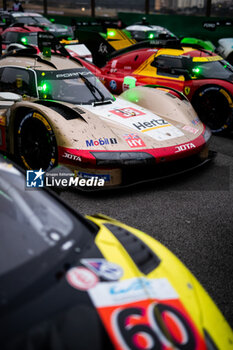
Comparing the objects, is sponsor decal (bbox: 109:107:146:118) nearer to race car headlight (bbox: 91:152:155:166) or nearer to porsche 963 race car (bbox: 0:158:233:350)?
race car headlight (bbox: 91:152:155:166)

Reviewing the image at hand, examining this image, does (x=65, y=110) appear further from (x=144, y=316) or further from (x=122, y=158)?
(x=144, y=316)

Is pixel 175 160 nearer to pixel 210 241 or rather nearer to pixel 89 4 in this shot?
pixel 210 241

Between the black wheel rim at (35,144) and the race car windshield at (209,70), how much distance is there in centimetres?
357

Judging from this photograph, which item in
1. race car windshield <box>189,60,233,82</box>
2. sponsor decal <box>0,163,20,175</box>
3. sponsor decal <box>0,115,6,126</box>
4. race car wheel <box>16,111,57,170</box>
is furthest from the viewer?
race car windshield <box>189,60,233,82</box>

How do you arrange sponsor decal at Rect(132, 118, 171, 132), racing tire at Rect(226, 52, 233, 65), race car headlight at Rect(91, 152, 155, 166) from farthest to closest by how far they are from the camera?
racing tire at Rect(226, 52, 233, 65), sponsor decal at Rect(132, 118, 171, 132), race car headlight at Rect(91, 152, 155, 166)

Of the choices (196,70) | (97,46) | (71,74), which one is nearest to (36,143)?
(71,74)

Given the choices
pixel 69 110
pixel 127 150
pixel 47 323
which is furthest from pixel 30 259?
pixel 69 110

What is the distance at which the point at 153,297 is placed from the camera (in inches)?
65.9

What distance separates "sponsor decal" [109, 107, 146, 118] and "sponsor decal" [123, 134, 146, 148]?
1.69 ft

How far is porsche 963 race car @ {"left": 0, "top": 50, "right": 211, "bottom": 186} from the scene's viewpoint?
418 centimetres

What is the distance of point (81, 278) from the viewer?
1.65 meters

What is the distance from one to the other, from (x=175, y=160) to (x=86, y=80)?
5.52 ft

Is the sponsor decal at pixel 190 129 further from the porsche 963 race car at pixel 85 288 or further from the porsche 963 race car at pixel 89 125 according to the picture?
the porsche 963 race car at pixel 85 288

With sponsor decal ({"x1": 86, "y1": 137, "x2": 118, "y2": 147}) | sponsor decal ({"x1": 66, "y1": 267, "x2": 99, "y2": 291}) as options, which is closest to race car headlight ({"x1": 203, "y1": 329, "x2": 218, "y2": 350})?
sponsor decal ({"x1": 66, "y1": 267, "x2": 99, "y2": 291})
